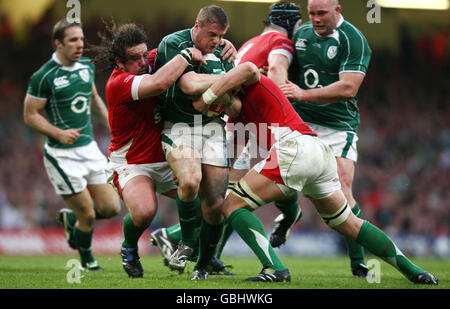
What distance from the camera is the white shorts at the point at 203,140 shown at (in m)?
5.56

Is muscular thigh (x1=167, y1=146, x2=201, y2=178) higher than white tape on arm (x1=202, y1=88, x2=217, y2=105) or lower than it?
lower

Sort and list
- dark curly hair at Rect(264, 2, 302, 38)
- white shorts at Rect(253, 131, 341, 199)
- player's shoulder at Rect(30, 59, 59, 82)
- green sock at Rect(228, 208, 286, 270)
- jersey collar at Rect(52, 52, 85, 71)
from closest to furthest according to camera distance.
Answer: white shorts at Rect(253, 131, 341, 199) < green sock at Rect(228, 208, 286, 270) < dark curly hair at Rect(264, 2, 302, 38) < player's shoulder at Rect(30, 59, 59, 82) < jersey collar at Rect(52, 52, 85, 71)

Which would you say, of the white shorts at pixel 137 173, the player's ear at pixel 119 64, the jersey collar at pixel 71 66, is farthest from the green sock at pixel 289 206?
the jersey collar at pixel 71 66

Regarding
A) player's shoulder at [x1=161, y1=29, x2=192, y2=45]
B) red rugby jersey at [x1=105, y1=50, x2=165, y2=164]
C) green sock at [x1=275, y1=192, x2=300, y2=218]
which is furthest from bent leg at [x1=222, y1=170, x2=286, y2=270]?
green sock at [x1=275, y1=192, x2=300, y2=218]

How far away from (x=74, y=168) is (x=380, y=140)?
1240cm

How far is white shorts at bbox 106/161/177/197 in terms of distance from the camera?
5.84 meters

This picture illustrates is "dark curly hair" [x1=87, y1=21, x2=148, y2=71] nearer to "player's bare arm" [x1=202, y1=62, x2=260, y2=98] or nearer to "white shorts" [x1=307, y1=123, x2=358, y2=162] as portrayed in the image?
"player's bare arm" [x1=202, y1=62, x2=260, y2=98]

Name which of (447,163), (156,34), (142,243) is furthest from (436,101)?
(142,243)

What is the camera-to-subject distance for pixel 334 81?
6.84 metres

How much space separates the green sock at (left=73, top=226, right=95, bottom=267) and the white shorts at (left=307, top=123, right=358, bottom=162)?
308cm

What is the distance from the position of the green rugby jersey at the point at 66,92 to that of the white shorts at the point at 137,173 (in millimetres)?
1886

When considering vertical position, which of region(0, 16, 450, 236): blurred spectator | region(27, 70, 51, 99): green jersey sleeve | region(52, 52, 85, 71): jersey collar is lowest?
region(0, 16, 450, 236): blurred spectator

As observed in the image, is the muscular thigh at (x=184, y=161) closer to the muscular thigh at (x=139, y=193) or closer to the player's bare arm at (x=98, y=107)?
the muscular thigh at (x=139, y=193)

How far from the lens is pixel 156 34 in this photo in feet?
59.5
